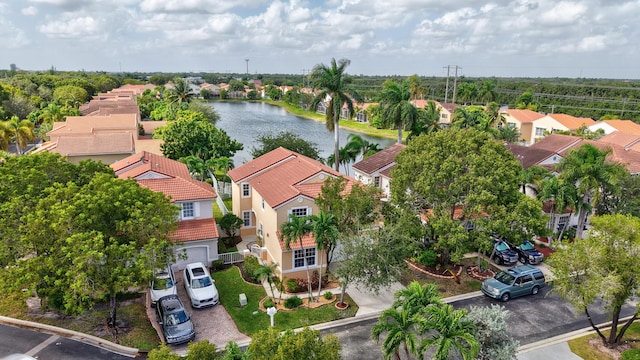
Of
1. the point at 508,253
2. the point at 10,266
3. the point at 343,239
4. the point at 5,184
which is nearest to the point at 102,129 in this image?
the point at 5,184

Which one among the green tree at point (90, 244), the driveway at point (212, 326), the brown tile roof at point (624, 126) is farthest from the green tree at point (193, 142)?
the brown tile roof at point (624, 126)

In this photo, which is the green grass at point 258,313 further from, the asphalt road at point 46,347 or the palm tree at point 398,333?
the palm tree at point 398,333

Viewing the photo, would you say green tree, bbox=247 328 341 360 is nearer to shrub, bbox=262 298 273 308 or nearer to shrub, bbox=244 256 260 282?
shrub, bbox=262 298 273 308

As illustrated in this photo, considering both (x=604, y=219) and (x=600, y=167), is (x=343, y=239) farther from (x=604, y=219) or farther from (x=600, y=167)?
(x=600, y=167)

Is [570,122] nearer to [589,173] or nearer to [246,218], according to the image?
[589,173]

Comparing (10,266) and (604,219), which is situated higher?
(604,219)

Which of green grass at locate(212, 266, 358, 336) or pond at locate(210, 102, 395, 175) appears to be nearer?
green grass at locate(212, 266, 358, 336)

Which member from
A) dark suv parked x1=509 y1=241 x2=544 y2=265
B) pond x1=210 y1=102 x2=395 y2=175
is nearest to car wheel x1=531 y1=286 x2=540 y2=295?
dark suv parked x1=509 y1=241 x2=544 y2=265

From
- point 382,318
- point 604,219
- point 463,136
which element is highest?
point 463,136
